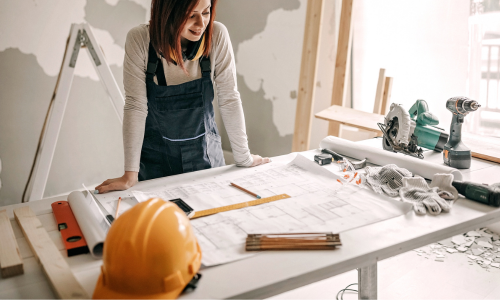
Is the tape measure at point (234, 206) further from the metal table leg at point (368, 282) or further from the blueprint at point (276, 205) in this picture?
the metal table leg at point (368, 282)

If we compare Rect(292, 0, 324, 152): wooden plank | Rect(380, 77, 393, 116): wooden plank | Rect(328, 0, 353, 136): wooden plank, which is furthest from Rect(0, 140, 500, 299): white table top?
Rect(292, 0, 324, 152): wooden plank

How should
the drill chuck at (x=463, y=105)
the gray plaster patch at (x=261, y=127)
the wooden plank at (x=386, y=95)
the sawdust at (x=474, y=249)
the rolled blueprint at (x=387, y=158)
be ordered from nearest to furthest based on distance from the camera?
the rolled blueprint at (x=387, y=158) < the drill chuck at (x=463, y=105) < the sawdust at (x=474, y=249) < the wooden plank at (x=386, y=95) < the gray plaster patch at (x=261, y=127)

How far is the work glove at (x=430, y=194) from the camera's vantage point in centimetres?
125

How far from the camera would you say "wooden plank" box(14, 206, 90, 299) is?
85cm

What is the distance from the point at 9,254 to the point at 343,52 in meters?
2.21

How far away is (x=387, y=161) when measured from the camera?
1665 mm

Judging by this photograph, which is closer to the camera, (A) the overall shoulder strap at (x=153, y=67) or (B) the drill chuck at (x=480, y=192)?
(B) the drill chuck at (x=480, y=192)

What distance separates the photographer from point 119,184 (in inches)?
55.6

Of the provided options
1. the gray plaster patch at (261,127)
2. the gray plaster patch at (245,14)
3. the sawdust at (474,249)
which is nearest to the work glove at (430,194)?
the sawdust at (474,249)

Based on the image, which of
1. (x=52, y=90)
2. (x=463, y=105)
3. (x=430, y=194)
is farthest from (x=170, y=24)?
(x=52, y=90)

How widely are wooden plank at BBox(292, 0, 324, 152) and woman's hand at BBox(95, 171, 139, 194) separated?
5.12ft

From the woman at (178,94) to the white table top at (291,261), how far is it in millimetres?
465

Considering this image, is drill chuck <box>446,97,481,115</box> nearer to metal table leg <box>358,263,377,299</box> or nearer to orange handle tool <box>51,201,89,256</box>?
metal table leg <box>358,263,377,299</box>

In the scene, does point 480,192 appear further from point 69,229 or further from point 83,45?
point 83,45
